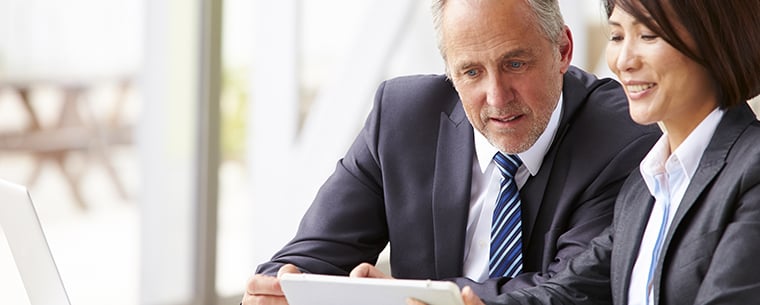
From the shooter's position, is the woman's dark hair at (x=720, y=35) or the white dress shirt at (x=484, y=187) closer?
the woman's dark hair at (x=720, y=35)

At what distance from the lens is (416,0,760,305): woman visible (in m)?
1.99

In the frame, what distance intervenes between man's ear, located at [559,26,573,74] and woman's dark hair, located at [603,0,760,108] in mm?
540

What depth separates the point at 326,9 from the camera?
6117 millimetres

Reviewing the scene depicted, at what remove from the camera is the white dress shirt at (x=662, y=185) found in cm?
213

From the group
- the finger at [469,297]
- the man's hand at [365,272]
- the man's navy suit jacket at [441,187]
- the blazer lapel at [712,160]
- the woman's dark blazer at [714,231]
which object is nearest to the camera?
the woman's dark blazer at [714,231]

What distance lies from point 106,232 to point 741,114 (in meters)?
3.67

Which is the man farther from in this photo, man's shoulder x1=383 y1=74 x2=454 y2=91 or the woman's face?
the woman's face

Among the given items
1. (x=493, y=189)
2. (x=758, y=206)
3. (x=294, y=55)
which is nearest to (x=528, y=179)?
(x=493, y=189)

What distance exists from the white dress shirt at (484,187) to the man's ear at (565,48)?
3.2 inches

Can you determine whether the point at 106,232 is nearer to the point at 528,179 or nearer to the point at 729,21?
the point at 528,179

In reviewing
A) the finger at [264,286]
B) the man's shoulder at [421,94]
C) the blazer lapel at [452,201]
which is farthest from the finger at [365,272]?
the man's shoulder at [421,94]

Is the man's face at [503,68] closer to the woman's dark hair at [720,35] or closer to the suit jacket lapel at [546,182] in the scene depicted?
the suit jacket lapel at [546,182]

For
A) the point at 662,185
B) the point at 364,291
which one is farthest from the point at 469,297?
the point at 662,185

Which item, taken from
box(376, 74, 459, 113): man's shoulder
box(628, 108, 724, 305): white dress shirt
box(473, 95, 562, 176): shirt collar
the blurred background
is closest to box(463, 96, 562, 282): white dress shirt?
box(473, 95, 562, 176): shirt collar
